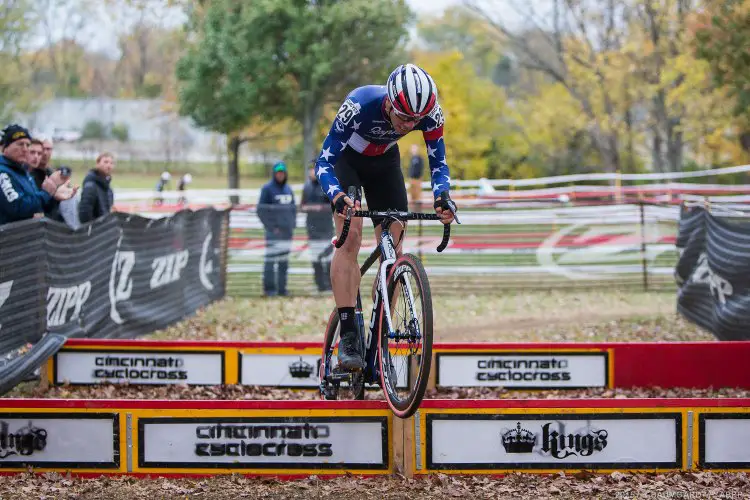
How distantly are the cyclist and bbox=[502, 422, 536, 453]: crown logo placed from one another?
1098 millimetres

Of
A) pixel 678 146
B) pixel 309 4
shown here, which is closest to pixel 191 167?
pixel 309 4

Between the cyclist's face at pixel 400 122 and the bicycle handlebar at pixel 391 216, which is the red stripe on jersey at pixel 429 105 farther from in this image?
the bicycle handlebar at pixel 391 216

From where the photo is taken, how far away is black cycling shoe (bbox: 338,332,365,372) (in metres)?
6.33

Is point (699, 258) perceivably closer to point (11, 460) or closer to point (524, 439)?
point (524, 439)

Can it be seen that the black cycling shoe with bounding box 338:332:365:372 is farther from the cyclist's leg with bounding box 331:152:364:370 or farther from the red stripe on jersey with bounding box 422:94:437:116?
the red stripe on jersey with bounding box 422:94:437:116

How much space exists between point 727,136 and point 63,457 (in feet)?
109

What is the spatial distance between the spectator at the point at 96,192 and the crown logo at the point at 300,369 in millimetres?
4596

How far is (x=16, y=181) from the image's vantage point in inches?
A: 337

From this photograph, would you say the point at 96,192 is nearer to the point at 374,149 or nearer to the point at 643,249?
the point at 374,149

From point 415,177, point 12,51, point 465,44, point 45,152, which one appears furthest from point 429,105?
point 465,44

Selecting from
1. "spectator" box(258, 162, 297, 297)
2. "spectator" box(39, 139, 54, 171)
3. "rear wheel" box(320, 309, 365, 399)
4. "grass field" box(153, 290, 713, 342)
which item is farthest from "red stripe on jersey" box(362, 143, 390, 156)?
"spectator" box(258, 162, 297, 297)

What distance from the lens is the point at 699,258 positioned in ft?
40.8

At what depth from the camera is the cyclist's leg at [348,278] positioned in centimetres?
637

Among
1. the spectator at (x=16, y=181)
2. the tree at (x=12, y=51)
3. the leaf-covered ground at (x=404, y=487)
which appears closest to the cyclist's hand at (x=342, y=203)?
the leaf-covered ground at (x=404, y=487)
